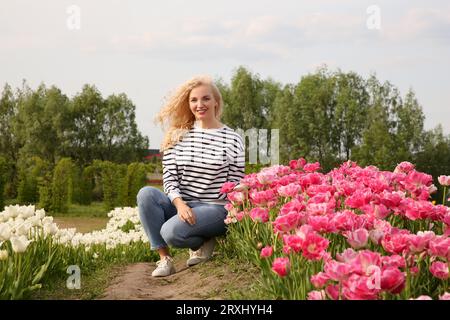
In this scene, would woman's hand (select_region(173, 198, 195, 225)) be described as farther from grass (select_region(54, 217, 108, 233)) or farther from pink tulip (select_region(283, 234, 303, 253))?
grass (select_region(54, 217, 108, 233))

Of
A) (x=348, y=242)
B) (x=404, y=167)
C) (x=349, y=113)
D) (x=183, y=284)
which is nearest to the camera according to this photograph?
(x=348, y=242)

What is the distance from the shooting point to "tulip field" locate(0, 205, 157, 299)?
161 inches

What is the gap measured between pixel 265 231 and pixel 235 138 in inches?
41.6

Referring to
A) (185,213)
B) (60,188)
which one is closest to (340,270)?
(185,213)

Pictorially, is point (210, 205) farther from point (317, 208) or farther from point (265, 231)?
point (317, 208)

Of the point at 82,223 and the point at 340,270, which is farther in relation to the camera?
the point at 82,223

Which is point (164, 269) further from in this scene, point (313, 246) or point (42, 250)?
point (313, 246)

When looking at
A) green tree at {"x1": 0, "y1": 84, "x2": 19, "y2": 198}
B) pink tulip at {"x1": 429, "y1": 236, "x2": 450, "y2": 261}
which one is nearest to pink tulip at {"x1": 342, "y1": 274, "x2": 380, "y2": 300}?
pink tulip at {"x1": 429, "y1": 236, "x2": 450, "y2": 261}

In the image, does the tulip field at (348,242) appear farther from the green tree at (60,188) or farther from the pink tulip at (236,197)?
the green tree at (60,188)

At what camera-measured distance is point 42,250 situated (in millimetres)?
5145

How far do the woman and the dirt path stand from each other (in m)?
0.21

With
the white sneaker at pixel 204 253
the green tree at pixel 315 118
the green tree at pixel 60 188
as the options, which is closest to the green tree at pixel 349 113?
the green tree at pixel 315 118

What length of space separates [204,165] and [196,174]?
112mm
